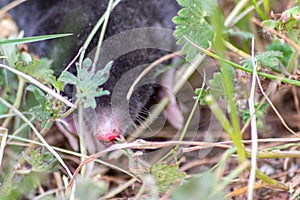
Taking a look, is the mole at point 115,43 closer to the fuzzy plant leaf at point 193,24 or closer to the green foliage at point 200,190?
the fuzzy plant leaf at point 193,24

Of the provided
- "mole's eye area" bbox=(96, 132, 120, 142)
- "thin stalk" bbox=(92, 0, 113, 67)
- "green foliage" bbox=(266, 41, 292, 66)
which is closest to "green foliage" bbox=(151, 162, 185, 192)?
"mole's eye area" bbox=(96, 132, 120, 142)

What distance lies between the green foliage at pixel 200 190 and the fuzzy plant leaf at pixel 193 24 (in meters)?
0.39

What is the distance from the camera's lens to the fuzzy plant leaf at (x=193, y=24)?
1028 millimetres

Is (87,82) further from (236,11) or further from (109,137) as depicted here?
(236,11)

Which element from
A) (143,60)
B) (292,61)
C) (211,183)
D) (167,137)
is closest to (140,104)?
(143,60)

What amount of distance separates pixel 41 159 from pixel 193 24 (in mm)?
375

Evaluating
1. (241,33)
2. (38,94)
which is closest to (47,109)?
(38,94)

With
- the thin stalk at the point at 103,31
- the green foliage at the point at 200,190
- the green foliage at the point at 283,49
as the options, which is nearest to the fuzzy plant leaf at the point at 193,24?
the thin stalk at the point at 103,31

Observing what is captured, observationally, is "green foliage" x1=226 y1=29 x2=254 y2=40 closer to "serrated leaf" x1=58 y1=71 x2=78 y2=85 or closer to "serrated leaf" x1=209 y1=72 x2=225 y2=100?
"serrated leaf" x1=209 y1=72 x2=225 y2=100

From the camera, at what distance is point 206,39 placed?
1045mm

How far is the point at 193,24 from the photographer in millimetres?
1034

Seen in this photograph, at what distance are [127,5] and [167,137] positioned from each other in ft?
1.07

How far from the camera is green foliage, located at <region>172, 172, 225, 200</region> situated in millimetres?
672

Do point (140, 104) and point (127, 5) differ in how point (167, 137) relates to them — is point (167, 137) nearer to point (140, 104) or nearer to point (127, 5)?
point (140, 104)
